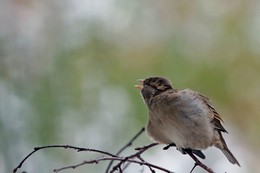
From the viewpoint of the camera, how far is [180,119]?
109 centimetres

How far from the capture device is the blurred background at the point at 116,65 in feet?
7.09

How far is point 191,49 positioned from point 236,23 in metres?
0.22

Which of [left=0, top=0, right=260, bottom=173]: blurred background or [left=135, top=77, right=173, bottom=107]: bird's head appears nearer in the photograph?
[left=135, top=77, right=173, bottom=107]: bird's head

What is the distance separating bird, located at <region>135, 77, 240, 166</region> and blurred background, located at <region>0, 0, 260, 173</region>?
0.92m

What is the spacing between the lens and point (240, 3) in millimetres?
2395

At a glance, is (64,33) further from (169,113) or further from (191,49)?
(169,113)

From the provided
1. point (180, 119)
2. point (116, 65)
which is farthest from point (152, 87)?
point (116, 65)

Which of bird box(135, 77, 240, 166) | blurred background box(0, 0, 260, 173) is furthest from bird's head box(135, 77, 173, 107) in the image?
blurred background box(0, 0, 260, 173)

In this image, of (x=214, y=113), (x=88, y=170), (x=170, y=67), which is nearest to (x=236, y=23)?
(x=170, y=67)

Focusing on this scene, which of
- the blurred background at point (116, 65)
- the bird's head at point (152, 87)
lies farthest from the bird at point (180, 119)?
the blurred background at point (116, 65)

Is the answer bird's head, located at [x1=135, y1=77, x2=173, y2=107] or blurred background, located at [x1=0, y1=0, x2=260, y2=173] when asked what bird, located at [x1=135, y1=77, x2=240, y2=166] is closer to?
bird's head, located at [x1=135, y1=77, x2=173, y2=107]

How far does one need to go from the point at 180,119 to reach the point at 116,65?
1.23 metres

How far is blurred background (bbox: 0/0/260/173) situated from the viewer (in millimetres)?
2162

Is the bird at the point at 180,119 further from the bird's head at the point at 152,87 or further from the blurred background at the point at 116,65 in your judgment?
the blurred background at the point at 116,65
